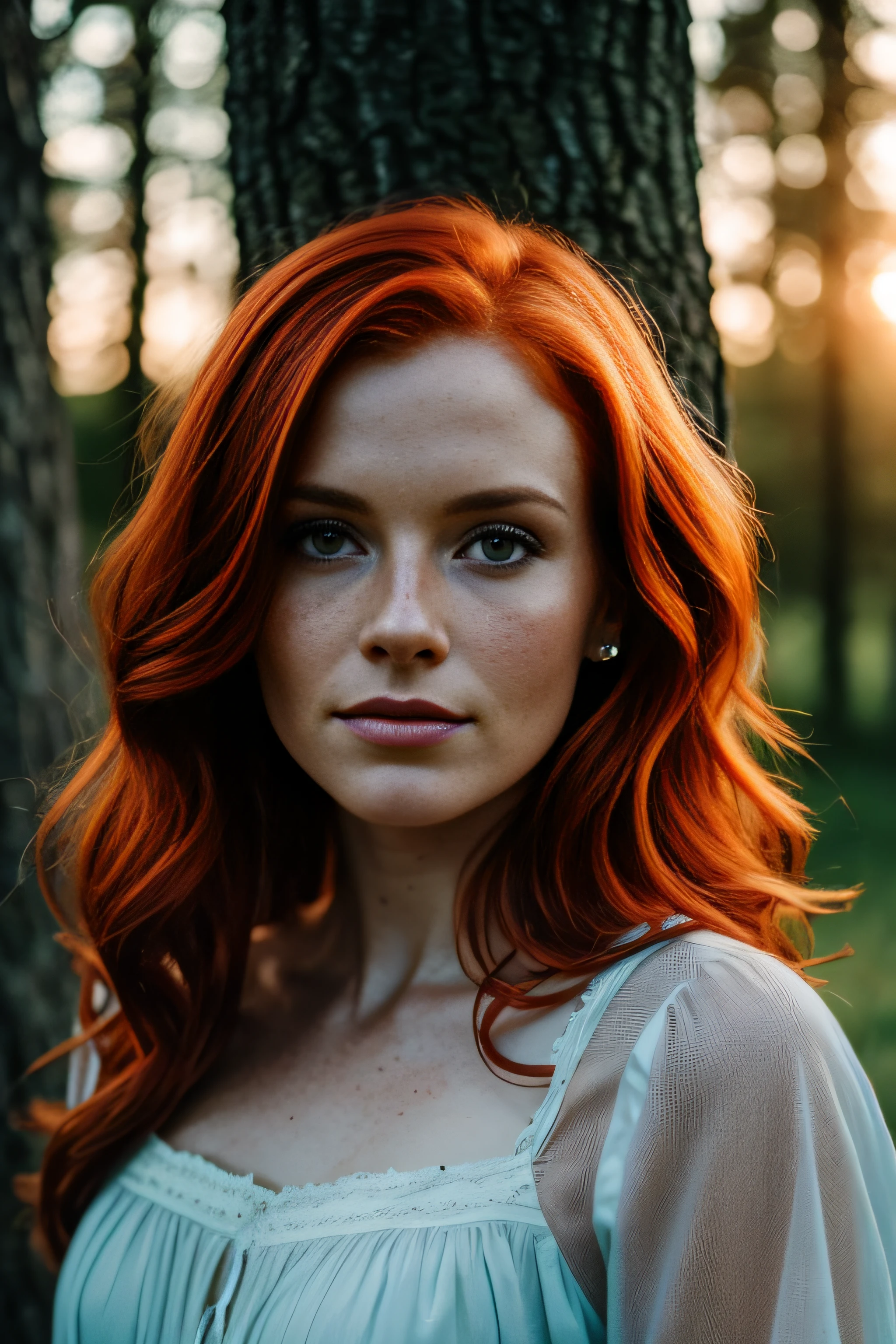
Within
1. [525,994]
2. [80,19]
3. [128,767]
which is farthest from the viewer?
[80,19]

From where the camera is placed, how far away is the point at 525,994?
1.47 metres

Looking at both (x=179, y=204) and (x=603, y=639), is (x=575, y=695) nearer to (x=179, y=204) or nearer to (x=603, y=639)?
(x=603, y=639)

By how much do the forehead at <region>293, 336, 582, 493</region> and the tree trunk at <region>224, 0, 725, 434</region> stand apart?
0.56 m

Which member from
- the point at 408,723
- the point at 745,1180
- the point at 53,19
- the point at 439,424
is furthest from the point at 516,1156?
the point at 53,19

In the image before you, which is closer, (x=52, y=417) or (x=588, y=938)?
(x=588, y=938)

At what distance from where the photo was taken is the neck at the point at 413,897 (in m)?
1.65

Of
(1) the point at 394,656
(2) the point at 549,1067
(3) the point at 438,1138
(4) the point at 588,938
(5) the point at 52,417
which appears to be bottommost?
(3) the point at 438,1138

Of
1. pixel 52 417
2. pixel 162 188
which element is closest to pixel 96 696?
pixel 52 417

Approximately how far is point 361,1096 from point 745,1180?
597 millimetres

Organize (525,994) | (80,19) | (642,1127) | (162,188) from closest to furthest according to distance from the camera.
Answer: (642,1127)
(525,994)
(80,19)
(162,188)

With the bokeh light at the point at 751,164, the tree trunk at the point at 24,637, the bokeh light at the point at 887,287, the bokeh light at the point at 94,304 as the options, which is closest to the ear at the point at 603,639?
the tree trunk at the point at 24,637

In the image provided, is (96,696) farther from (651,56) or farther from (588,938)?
(651,56)

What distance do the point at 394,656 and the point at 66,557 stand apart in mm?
1470

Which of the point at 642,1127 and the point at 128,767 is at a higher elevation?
the point at 128,767
